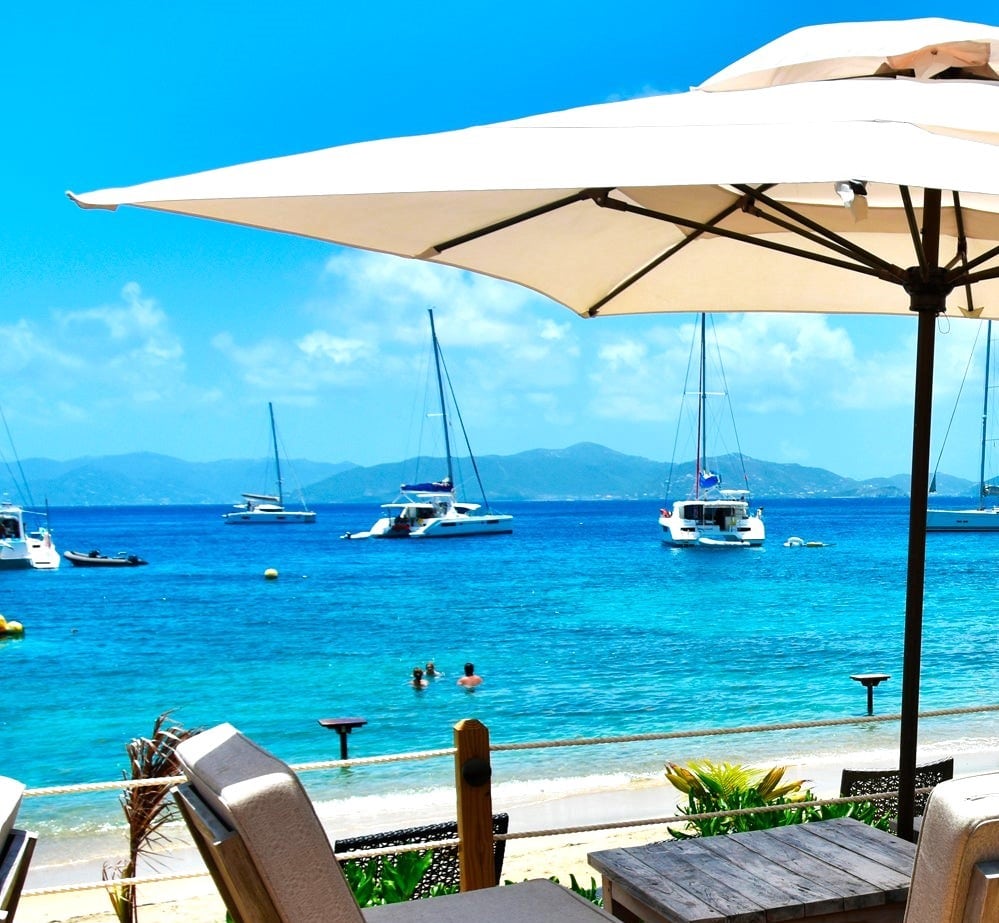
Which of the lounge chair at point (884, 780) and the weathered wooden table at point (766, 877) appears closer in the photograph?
the weathered wooden table at point (766, 877)

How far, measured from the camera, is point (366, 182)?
5.91 ft

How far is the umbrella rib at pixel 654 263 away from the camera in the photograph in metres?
3.32

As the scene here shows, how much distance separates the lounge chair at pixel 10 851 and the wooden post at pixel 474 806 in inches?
47.6

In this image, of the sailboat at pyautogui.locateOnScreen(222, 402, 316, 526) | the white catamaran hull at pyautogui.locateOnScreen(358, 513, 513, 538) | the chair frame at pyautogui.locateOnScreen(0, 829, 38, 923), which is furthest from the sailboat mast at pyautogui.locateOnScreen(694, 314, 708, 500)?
the sailboat at pyautogui.locateOnScreen(222, 402, 316, 526)

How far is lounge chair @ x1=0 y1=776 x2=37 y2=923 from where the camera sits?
5.73 feet

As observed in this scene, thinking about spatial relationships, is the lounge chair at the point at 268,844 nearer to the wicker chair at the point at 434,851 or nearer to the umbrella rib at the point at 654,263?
the umbrella rib at the point at 654,263

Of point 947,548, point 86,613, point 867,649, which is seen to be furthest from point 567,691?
point 947,548

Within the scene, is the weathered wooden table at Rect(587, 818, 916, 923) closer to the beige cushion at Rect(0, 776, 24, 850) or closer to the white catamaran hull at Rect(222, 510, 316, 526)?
the beige cushion at Rect(0, 776, 24, 850)

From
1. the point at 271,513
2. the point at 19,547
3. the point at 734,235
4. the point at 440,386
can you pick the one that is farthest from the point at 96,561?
the point at 734,235

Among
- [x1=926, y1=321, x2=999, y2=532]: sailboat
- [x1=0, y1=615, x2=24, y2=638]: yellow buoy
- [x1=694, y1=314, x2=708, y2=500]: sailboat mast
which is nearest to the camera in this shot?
[x1=0, y1=615, x2=24, y2=638]: yellow buoy

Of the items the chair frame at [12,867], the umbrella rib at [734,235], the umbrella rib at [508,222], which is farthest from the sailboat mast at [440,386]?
the chair frame at [12,867]

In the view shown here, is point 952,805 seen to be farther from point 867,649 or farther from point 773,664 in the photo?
point 867,649

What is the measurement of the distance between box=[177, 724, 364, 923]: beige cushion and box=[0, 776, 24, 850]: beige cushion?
328 mm

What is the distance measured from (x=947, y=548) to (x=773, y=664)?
96.7ft
